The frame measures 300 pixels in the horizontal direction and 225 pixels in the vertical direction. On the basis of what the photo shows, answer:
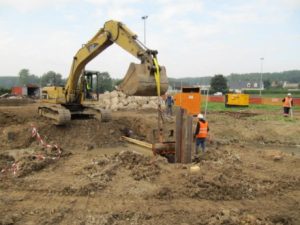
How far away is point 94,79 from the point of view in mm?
16000

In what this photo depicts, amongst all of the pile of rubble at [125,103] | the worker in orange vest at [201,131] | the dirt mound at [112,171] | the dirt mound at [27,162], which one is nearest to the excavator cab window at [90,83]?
the dirt mound at [27,162]

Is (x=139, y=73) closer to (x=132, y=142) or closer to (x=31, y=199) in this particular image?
A: (x=31, y=199)

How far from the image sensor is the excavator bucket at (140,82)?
32.6 feet

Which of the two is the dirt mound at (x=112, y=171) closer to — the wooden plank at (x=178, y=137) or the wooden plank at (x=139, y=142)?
the wooden plank at (x=178, y=137)

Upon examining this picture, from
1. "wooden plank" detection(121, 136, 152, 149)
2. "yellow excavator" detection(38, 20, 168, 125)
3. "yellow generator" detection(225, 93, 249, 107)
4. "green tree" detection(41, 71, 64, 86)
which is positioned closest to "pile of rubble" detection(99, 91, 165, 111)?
"green tree" detection(41, 71, 64, 86)

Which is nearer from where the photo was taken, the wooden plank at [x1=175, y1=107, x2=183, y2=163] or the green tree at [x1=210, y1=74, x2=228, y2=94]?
the wooden plank at [x1=175, y1=107, x2=183, y2=163]

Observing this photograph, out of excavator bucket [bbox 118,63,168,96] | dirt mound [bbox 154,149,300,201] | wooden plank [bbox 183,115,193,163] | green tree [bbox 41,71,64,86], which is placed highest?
green tree [bbox 41,71,64,86]

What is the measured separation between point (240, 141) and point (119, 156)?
862 cm

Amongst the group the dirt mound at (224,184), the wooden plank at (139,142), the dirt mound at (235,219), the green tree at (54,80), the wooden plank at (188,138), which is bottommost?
the dirt mound at (235,219)

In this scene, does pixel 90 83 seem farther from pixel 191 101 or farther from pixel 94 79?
pixel 191 101

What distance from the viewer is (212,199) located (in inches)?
312

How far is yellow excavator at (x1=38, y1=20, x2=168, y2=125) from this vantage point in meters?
10.1

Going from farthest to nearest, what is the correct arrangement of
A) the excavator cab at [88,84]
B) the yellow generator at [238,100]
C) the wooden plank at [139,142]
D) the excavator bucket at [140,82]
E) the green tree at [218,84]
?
the green tree at [218,84] < the yellow generator at [238,100] < the excavator cab at [88,84] < the wooden plank at [139,142] < the excavator bucket at [140,82]

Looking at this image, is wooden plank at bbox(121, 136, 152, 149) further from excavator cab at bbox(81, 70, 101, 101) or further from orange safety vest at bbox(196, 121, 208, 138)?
excavator cab at bbox(81, 70, 101, 101)
